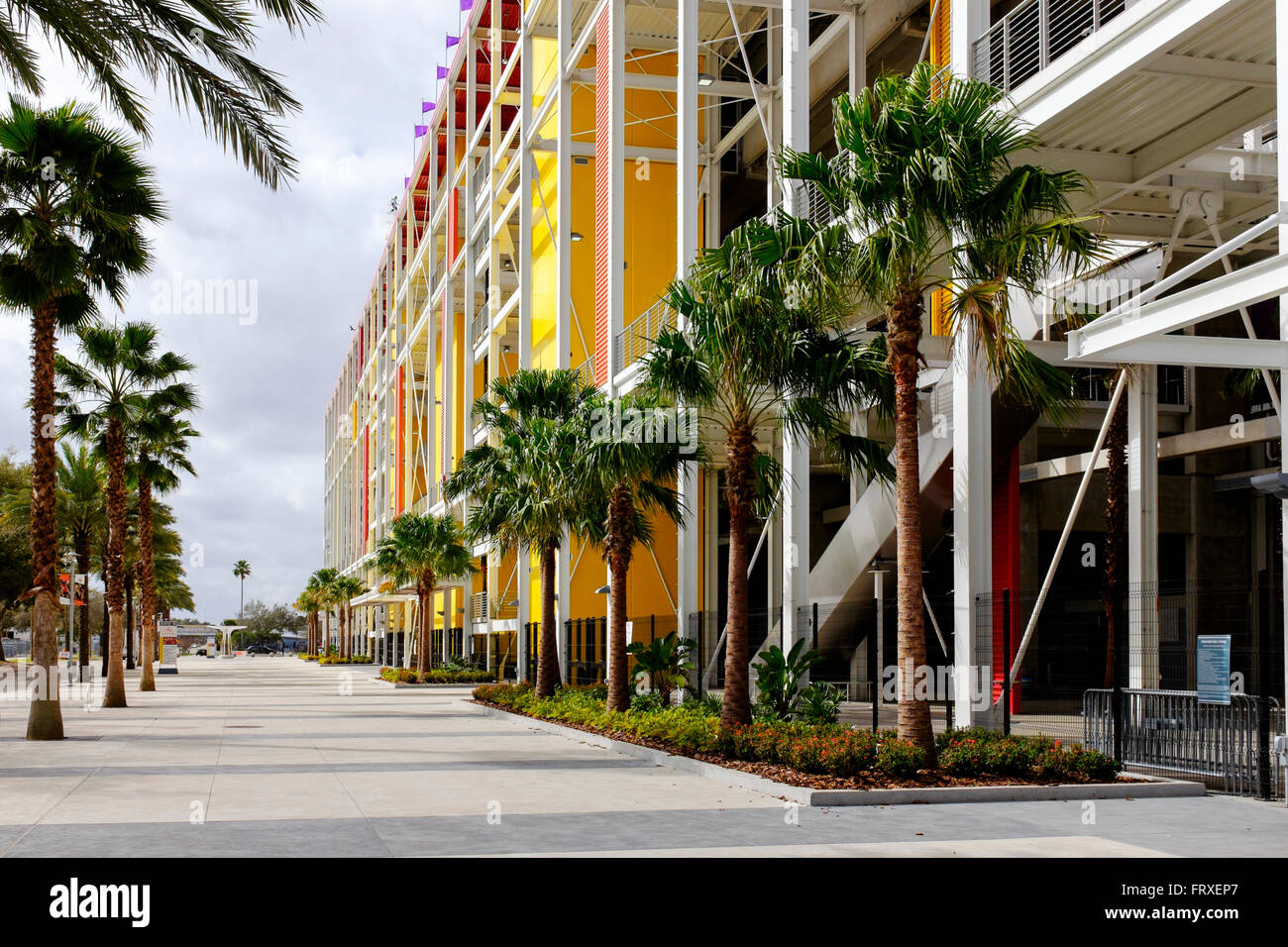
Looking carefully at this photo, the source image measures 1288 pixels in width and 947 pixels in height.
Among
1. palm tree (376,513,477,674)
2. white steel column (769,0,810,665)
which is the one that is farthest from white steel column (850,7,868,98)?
palm tree (376,513,477,674)

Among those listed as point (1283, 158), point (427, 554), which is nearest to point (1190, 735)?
point (1283, 158)

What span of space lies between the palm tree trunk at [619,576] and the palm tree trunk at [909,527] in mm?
8986

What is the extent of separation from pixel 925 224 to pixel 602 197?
18.7 meters

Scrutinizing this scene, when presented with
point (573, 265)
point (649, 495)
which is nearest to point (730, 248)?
point (649, 495)

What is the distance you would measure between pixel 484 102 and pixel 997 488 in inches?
1373

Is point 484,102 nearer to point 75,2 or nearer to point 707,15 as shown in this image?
point 707,15

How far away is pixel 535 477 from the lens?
2522cm

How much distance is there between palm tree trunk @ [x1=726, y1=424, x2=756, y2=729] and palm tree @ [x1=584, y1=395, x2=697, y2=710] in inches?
78.8

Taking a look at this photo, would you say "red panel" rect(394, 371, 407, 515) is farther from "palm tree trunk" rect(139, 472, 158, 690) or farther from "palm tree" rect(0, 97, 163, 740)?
"palm tree" rect(0, 97, 163, 740)

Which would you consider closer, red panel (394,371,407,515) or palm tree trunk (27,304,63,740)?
palm tree trunk (27,304,63,740)

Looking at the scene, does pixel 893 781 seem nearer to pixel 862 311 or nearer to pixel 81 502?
pixel 862 311

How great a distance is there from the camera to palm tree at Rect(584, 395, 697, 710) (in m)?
20.0

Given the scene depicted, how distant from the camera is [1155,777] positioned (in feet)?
47.6

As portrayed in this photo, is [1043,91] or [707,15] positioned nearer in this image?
[1043,91]
